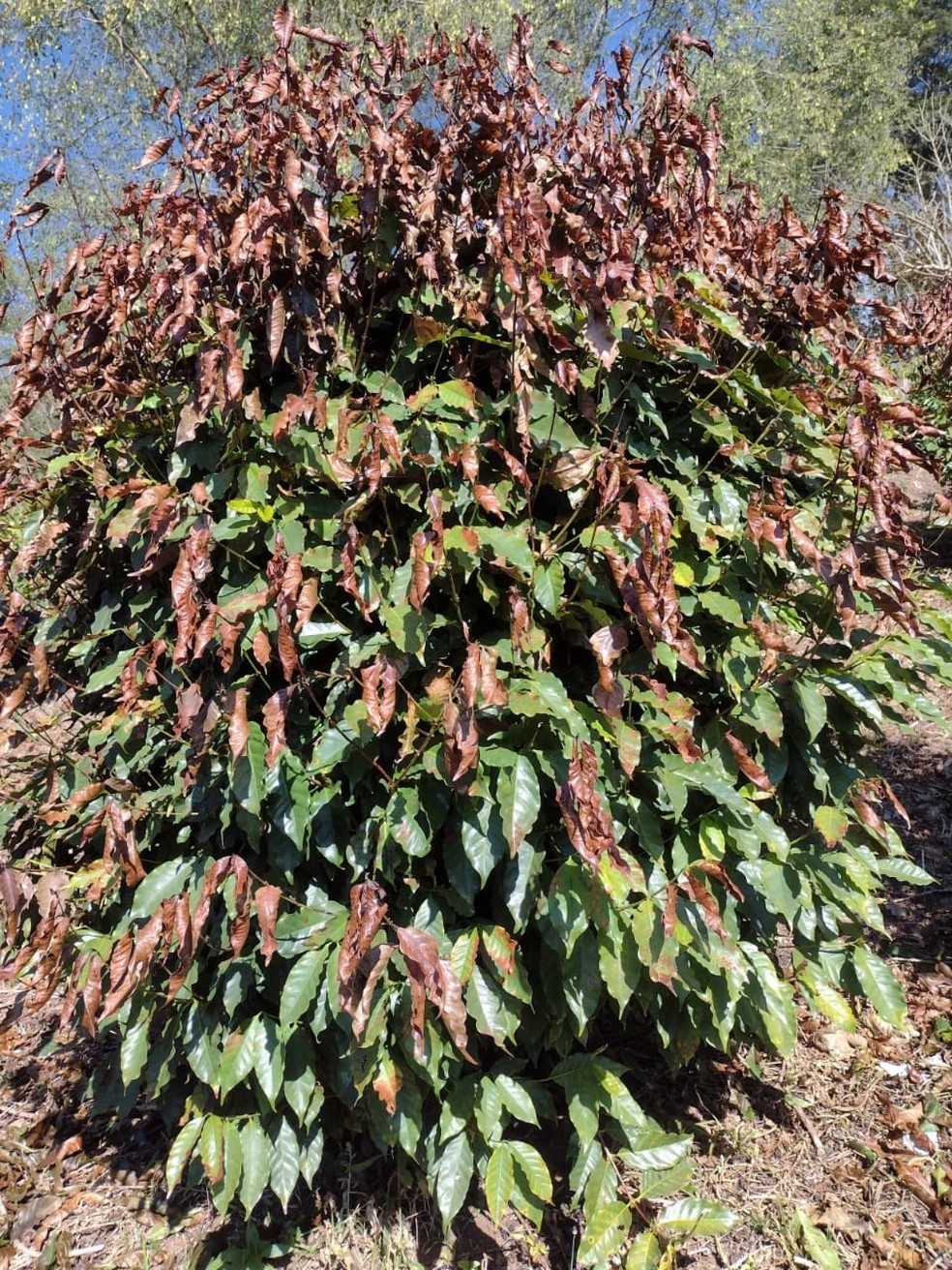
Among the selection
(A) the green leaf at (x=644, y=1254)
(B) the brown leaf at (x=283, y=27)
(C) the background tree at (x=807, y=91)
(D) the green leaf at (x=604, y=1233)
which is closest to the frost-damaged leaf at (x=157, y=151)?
(B) the brown leaf at (x=283, y=27)

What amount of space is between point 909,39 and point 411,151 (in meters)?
27.8

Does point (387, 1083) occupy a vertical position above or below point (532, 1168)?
above

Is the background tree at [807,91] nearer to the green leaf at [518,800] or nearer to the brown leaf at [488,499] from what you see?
the brown leaf at [488,499]

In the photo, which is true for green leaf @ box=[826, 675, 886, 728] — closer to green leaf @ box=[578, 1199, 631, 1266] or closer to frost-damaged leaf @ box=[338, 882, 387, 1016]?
frost-damaged leaf @ box=[338, 882, 387, 1016]

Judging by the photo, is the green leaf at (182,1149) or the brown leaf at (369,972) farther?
the green leaf at (182,1149)

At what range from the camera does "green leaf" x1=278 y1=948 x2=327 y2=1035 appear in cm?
183

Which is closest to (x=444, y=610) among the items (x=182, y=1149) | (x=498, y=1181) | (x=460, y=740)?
(x=460, y=740)

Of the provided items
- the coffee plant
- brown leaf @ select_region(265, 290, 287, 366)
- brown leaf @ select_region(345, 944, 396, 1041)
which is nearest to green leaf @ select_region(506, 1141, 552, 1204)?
the coffee plant

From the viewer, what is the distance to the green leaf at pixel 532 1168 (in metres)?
2.03

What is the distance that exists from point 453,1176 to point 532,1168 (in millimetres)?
180

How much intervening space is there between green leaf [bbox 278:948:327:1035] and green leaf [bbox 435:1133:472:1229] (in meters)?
0.52

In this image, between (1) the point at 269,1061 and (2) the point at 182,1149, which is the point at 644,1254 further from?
(2) the point at 182,1149

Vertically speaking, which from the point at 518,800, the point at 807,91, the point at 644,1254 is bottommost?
the point at 644,1254

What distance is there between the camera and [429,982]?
1.59 metres
